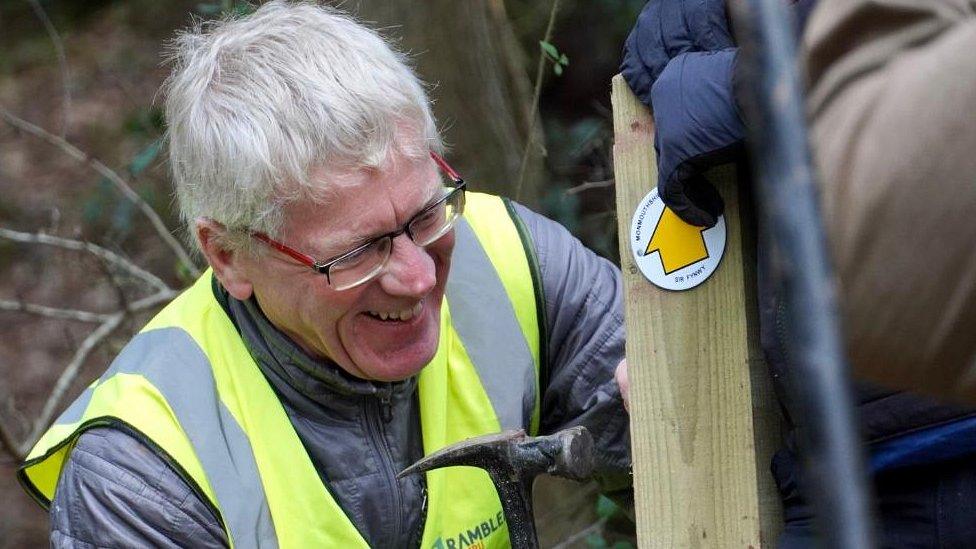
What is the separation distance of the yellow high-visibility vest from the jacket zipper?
0.06 meters

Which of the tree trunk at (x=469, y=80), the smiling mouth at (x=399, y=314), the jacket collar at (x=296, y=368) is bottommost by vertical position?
the jacket collar at (x=296, y=368)

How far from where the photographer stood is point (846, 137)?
952 mm

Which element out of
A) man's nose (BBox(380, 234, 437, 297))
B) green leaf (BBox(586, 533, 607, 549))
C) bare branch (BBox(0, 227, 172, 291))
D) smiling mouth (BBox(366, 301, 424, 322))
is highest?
bare branch (BBox(0, 227, 172, 291))

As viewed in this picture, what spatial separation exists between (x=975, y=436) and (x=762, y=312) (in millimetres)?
317

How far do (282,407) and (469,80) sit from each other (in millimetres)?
1674

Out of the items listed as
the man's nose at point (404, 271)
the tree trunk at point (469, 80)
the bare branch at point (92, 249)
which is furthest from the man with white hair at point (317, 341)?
the bare branch at point (92, 249)

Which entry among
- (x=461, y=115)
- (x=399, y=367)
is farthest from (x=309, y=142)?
(x=461, y=115)

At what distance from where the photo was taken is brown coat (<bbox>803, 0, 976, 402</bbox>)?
94 centimetres

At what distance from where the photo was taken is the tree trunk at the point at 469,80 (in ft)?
11.4

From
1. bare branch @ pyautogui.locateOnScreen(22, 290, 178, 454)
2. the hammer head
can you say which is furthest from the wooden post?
bare branch @ pyautogui.locateOnScreen(22, 290, 178, 454)

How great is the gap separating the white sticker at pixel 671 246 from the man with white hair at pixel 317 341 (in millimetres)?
513

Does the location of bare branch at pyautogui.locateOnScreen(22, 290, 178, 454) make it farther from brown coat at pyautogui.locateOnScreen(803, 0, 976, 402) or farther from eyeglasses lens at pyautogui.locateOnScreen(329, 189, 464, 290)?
brown coat at pyautogui.locateOnScreen(803, 0, 976, 402)

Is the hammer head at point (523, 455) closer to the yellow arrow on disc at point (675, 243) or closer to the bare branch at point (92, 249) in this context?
the yellow arrow on disc at point (675, 243)

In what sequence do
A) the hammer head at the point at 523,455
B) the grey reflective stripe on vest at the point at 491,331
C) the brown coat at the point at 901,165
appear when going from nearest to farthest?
the brown coat at the point at 901,165 < the hammer head at the point at 523,455 < the grey reflective stripe on vest at the point at 491,331
